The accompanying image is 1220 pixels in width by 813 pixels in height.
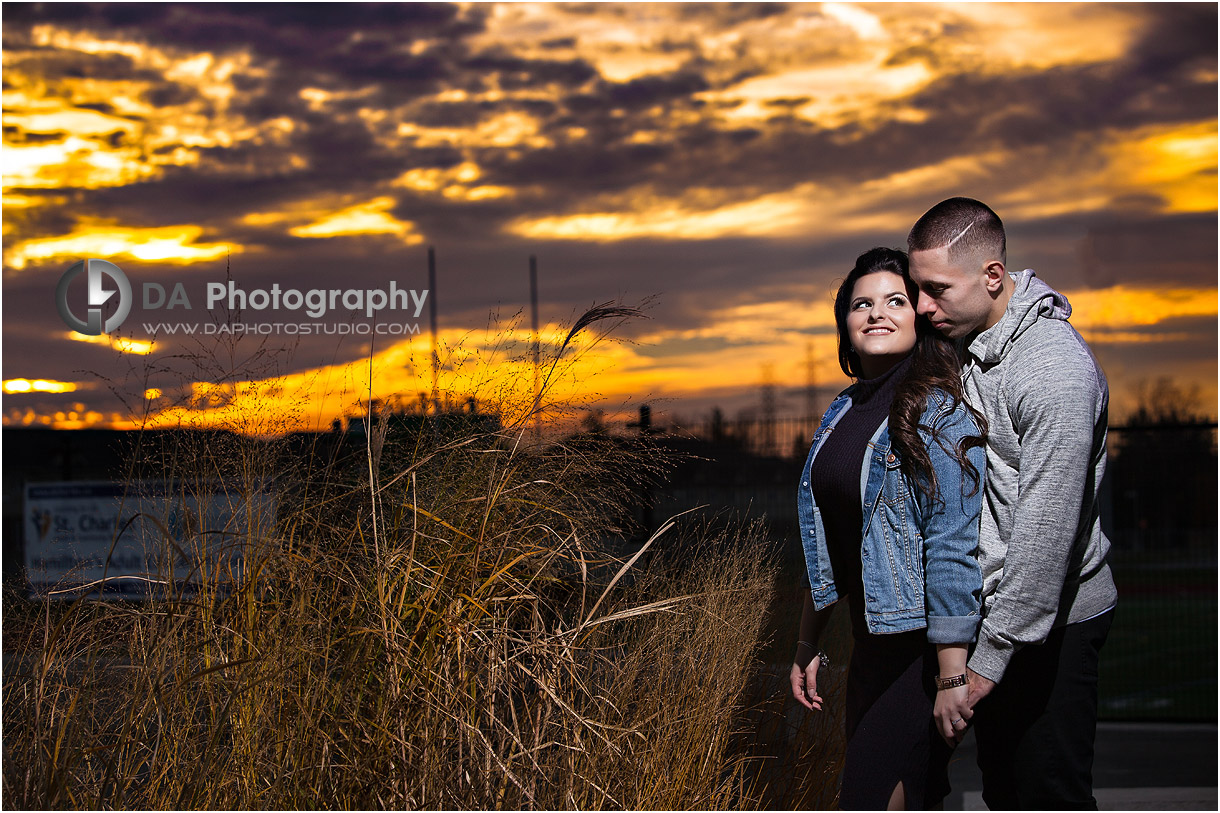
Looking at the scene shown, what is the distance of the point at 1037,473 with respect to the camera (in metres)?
1.84

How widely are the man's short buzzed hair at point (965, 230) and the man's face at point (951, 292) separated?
0.02 m

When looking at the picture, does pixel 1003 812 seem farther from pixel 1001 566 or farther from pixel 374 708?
pixel 374 708

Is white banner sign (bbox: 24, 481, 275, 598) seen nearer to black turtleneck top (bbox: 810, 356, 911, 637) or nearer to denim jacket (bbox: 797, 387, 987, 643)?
black turtleneck top (bbox: 810, 356, 911, 637)

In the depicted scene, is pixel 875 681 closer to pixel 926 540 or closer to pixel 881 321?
pixel 926 540

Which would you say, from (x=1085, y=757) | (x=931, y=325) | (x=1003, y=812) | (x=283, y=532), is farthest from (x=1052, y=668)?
(x=283, y=532)

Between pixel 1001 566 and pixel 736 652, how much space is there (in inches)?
50.8

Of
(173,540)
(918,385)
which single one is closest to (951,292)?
(918,385)

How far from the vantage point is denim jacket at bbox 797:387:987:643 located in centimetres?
193

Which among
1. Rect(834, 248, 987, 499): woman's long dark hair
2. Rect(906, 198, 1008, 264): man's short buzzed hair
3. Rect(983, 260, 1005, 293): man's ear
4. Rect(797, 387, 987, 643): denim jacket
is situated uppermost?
Rect(906, 198, 1008, 264): man's short buzzed hair

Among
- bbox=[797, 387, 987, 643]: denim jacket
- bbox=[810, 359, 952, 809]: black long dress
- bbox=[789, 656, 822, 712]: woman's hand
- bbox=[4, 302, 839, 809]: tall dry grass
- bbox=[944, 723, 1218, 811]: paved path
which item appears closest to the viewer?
bbox=[797, 387, 987, 643]: denim jacket

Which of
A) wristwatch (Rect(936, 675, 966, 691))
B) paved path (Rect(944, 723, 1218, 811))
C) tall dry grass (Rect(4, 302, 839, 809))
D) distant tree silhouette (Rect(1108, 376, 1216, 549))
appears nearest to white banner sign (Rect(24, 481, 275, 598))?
tall dry grass (Rect(4, 302, 839, 809))

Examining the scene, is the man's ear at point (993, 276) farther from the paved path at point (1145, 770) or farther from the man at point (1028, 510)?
the paved path at point (1145, 770)

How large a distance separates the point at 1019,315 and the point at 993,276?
0.10 meters

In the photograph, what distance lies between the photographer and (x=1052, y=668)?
1.97 m
